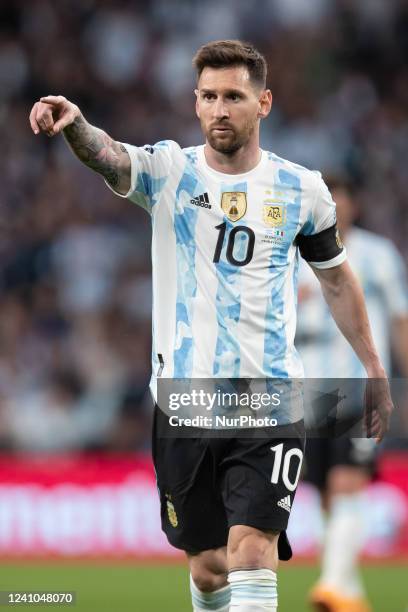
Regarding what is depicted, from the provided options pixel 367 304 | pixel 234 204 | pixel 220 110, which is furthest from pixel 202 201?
pixel 367 304

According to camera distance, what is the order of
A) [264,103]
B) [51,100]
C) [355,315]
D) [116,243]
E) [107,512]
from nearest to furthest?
[51,100] < [264,103] < [355,315] < [107,512] < [116,243]

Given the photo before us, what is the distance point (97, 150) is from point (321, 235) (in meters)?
0.96

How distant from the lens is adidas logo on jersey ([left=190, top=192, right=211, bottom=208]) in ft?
15.6

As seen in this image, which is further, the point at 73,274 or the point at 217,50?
the point at 73,274

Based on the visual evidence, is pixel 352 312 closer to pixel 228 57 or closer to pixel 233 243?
pixel 233 243

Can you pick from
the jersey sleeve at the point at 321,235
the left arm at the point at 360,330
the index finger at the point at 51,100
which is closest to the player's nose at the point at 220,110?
the jersey sleeve at the point at 321,235

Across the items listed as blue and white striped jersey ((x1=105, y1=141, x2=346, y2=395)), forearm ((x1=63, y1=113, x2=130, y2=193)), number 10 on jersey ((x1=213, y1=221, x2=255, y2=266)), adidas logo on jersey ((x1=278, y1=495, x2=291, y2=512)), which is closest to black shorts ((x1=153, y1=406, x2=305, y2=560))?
adidas logo on jersey ((x1=278, y1=495, x2=291, y2=512))

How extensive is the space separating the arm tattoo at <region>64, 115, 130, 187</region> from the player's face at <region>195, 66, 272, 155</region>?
0.34 metres

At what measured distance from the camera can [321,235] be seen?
16.2 feet

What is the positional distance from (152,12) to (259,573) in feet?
33.0

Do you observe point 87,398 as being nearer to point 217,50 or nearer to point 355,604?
point 355,604

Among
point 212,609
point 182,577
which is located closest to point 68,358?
point 182,577

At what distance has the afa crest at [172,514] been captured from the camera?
16.0 feet

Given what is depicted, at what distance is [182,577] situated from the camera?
29.2ft
